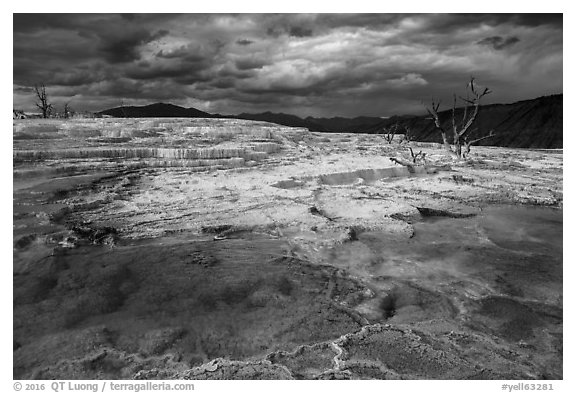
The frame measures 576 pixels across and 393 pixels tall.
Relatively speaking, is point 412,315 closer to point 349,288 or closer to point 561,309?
point 349,288

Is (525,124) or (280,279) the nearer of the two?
(280,279)

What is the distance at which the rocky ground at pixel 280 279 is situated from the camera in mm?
4625

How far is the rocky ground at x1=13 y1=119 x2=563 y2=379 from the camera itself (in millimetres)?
4625

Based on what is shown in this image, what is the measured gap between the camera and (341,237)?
816cm

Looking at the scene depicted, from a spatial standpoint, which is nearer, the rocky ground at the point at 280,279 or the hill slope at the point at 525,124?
the rocky ground at the point at 280,279

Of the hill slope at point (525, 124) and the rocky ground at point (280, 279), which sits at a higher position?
the hill slope at point (525, 124)

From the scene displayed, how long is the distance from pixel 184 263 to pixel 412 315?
3.69 m

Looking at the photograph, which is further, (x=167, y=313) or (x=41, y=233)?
(x=41, y=233)

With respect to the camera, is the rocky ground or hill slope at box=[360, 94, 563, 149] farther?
hill slope at box=[360, 94, 563, 149]

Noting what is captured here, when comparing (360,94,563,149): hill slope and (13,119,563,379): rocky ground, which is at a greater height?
(360,94,563,149): hill slope

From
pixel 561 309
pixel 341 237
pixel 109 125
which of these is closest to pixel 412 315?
pixel 561 309

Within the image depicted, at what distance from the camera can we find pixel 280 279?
638cm
